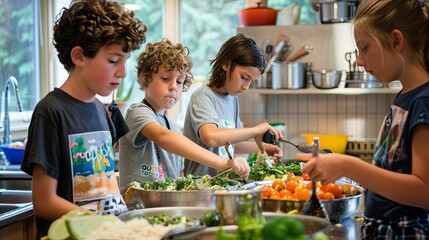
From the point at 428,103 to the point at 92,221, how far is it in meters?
0.97

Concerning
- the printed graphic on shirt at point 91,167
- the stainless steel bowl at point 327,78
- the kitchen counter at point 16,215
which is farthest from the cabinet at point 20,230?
the stainless steel bowl at point 327,78

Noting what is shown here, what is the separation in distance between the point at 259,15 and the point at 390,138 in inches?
148

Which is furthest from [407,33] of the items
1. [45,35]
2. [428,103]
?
[45,35]

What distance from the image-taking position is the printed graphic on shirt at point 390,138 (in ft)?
6.35

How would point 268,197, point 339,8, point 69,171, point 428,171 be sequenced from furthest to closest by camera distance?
point 339,8 < point 268,197 < point 69,171 < point 428,171

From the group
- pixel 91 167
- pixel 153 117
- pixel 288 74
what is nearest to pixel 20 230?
pixel 153 117

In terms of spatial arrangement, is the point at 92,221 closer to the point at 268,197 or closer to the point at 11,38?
the point at 268,197

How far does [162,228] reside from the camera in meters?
1.82

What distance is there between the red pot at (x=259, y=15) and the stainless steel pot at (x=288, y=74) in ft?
1.40

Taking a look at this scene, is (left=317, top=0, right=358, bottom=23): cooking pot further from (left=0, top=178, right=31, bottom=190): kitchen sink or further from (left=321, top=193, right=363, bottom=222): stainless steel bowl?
(left=321, top=193, right=363, bottom=222): stainless steel bowl

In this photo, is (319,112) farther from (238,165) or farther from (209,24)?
(238,165)

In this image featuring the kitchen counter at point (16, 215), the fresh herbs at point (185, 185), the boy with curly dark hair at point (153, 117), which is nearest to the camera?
the fresh herbs at point (185, 185)

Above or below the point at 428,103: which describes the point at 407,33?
above

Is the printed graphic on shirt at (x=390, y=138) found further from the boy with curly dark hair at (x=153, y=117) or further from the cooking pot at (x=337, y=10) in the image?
the cooking pot at (x=337, y=10)
